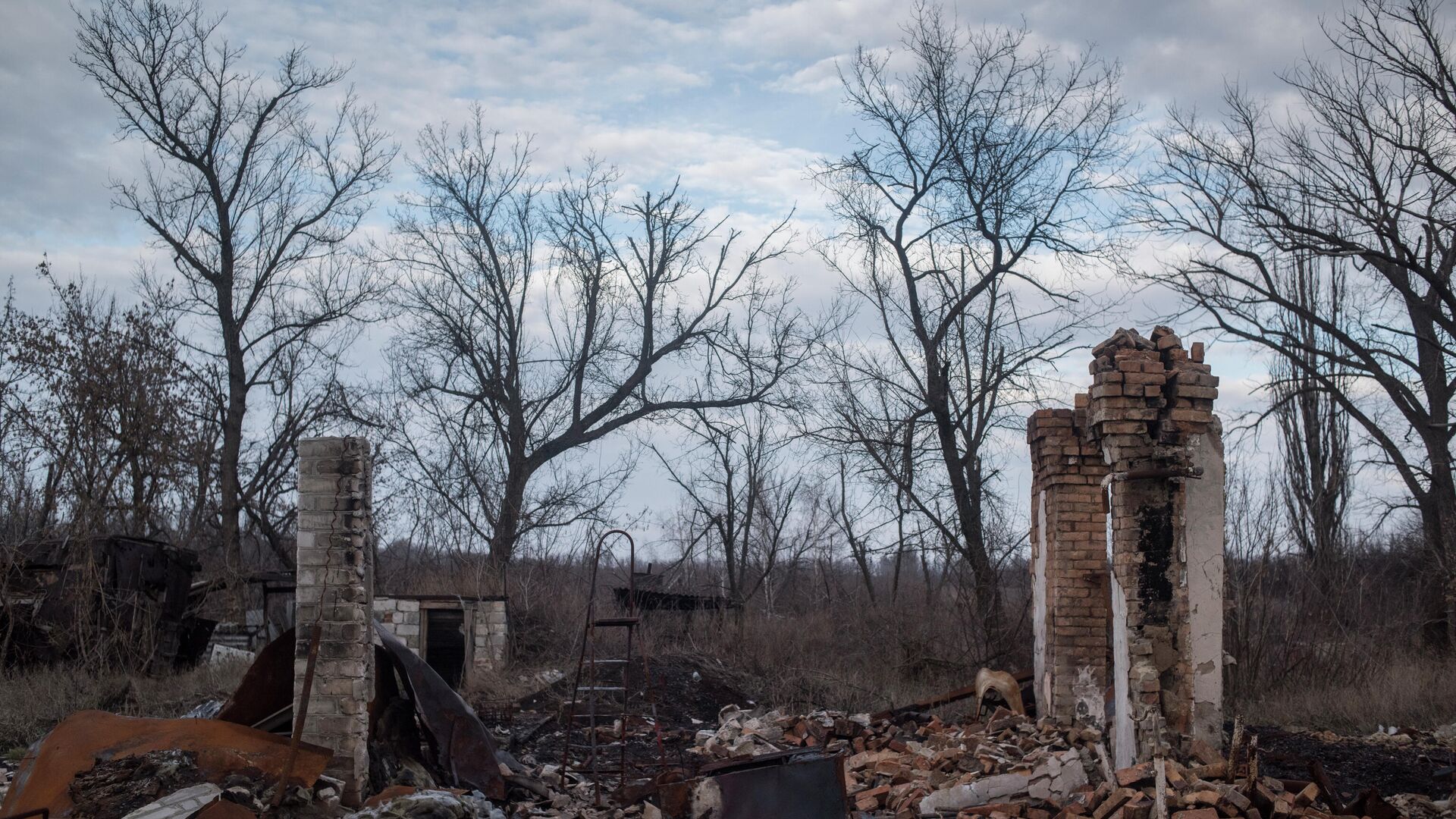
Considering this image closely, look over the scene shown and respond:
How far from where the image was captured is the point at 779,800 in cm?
703

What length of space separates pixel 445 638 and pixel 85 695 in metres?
5.63

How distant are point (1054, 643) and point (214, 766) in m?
7.29

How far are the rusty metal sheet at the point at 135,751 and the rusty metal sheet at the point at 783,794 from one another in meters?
2.69

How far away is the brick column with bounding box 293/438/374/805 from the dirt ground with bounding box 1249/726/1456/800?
708 cm

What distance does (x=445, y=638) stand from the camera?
630 inches

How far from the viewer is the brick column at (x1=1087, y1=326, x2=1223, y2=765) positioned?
7.98 metres

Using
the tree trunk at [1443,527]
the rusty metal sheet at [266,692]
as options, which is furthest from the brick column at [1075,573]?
the tree trunk at [1443,527]

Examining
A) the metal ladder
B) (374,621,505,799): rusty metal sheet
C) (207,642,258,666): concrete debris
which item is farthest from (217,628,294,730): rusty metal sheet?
(207,642,258,666): concrete debris

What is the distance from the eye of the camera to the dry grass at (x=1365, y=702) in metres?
12.2

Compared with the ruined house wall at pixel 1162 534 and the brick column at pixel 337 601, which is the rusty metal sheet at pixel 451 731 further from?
the ruined house wall at pixel 1162 534

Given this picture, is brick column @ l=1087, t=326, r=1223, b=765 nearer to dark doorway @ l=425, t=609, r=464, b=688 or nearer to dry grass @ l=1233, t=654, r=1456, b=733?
dry grass @ l=1233, t=654, r=1456, b=733

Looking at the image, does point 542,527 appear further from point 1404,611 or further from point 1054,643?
point 1404,611

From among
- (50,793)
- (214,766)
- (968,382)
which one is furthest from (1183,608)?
(968,382)

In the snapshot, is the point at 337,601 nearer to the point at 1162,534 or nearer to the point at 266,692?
the point at 266,692
